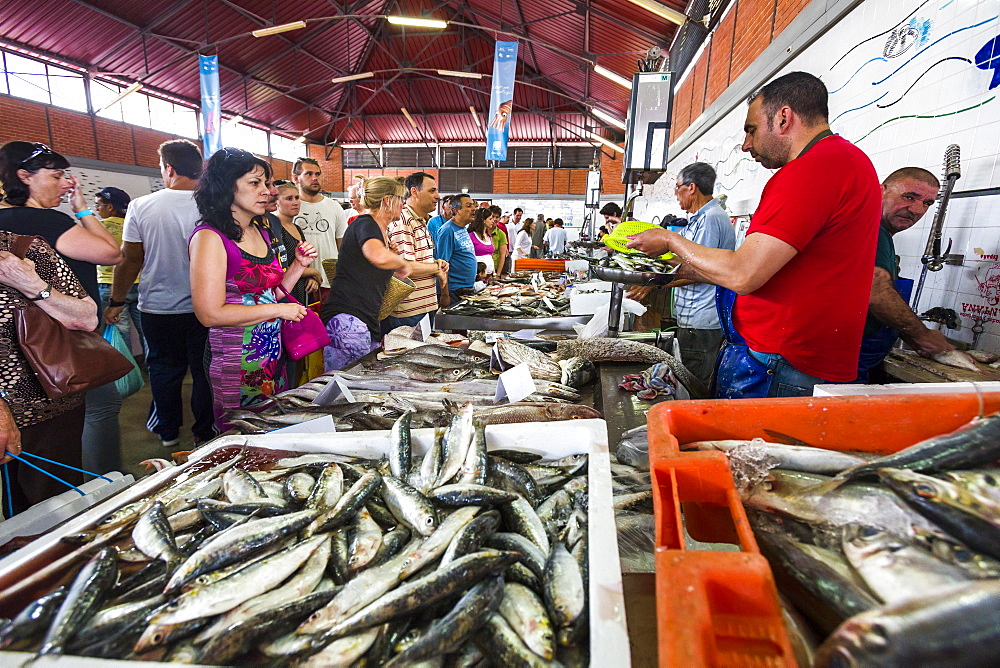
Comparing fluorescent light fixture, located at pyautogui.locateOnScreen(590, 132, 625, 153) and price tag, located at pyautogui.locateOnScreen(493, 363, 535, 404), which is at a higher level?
fluorescent light fixture, located at pyautogui.locateOnScreen(590, 132, 625, 153)

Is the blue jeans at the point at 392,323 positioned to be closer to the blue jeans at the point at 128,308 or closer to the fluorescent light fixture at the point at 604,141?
the blue jeans at the point at 128,308

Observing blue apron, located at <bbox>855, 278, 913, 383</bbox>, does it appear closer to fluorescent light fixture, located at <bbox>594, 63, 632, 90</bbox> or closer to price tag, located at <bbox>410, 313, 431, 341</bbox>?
price tag, located at <bbox>410, 313, 431, 341</bbox>

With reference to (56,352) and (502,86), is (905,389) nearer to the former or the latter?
(56,352)

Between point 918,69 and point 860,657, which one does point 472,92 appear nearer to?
point 918,69

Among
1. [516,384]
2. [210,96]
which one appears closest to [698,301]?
[516,384]

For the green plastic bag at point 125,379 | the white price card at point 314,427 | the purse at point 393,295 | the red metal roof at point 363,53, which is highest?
the red metal roof at point 363,53

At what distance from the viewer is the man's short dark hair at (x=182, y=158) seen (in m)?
3.64

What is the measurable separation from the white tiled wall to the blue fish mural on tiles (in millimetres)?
22

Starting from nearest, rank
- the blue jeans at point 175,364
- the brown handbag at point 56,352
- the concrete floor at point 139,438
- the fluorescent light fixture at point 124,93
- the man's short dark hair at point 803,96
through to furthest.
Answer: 1. the man's short dark hair at point 803,96
2. the brown handbag at point 56,352
3. the blue jeans at point 175,364
4. the concrete floor at point 139,438
5. the fluorescent light fixture at point 124,93

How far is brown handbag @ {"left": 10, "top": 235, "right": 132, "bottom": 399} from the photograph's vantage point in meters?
2.07

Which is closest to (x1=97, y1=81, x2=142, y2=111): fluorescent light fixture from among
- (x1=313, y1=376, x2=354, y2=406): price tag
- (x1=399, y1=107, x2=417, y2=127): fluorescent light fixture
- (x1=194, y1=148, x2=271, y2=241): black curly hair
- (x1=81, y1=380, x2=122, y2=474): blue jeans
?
(x1=399, y1=107, x2=417, y2=127): fluorescent light fixture

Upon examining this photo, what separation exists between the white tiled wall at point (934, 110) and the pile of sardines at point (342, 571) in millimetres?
3020

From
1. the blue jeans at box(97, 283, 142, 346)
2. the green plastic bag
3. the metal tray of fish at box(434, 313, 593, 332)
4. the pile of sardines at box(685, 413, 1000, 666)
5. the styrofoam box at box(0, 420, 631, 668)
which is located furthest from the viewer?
the blue jeans at box(97, 283, 142, 346)

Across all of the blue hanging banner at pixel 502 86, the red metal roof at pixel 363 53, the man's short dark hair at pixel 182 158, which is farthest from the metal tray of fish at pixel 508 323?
the blue hanging banner at pixel 502 86
